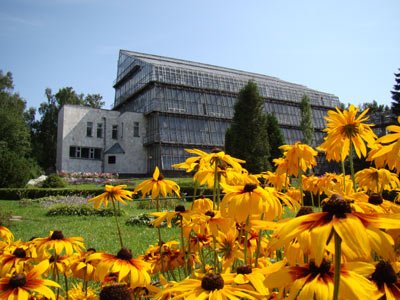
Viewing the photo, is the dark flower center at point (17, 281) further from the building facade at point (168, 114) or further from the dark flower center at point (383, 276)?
the building facade at point (168, 114)

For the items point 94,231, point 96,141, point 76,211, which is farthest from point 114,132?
point 94,231

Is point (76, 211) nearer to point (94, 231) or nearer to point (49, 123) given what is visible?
point (94, 231)

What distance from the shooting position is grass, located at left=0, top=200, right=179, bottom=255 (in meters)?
8.39

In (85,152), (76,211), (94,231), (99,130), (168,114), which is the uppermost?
(168,114)

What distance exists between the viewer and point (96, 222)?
12812mm

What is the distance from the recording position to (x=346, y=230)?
2.76 ft

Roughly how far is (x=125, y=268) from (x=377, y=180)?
74.3 inches

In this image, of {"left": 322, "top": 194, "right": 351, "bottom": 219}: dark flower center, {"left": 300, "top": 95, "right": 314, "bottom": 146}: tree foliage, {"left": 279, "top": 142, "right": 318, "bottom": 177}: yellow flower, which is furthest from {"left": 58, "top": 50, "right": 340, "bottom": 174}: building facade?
{"left": 322, "top": 194, "right": 351, "bottom": 219}: dark flower center

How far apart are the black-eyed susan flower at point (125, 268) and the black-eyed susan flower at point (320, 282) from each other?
2.25ft

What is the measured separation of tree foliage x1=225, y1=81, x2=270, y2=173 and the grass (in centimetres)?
1410

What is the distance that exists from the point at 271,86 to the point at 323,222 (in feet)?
158

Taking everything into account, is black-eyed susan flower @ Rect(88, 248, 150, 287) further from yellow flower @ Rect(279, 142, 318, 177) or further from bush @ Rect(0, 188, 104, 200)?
bush @ Rect(0, 188, 104, 200)

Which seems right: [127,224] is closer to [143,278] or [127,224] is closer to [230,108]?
[143,278]

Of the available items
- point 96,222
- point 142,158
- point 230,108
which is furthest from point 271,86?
point 96,222
